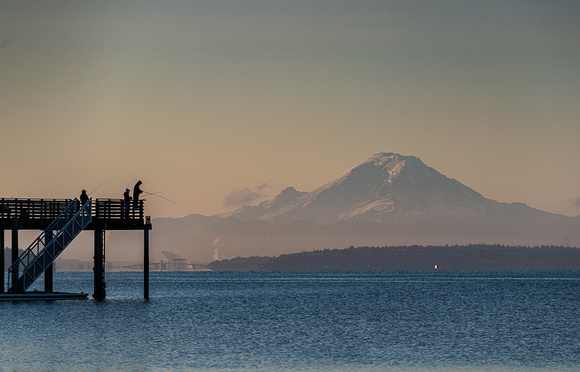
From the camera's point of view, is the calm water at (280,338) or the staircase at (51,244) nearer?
the calm water at (280,338)

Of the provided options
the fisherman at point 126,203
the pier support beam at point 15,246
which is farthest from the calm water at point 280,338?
the fisherman at point 126,203

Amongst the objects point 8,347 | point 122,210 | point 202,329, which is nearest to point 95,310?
point 122,210

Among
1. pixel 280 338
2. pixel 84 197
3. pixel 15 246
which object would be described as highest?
pixel 84 197

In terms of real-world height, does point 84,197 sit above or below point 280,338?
above

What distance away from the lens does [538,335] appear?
53.8 metres

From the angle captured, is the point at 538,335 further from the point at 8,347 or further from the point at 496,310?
the point at 8,347

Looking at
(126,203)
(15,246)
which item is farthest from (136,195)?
(15,246)

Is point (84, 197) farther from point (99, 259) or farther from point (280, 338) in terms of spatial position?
point (280, 338)

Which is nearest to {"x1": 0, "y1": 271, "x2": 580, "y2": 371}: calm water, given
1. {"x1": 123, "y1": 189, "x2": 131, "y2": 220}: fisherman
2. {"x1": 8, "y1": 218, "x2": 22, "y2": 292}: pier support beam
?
{"x1": 8, "y1": 218, "x2": 22, "y2": 292}: pier support beam

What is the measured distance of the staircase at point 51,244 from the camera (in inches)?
2662

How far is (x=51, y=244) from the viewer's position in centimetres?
6819

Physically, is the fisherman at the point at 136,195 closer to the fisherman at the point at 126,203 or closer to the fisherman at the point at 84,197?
the fisherman at the point at 126,203

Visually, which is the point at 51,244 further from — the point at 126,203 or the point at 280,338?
the point at 280,338

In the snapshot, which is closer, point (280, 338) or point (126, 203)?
point (280, 338)
